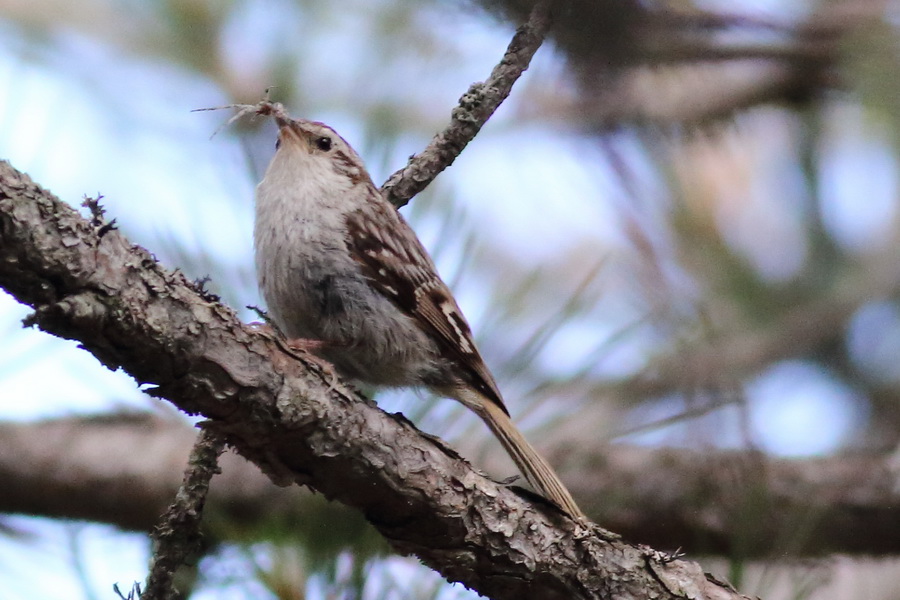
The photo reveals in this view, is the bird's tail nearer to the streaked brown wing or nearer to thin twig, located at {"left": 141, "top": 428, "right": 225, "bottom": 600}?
the streaked brown wing

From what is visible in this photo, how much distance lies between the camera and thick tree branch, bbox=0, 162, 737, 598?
1343 millimetres

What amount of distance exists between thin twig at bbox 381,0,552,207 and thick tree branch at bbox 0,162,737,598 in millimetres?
661

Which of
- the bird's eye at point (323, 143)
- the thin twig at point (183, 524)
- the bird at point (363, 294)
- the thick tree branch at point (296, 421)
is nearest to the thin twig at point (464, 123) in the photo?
the bird at point (363, 294)

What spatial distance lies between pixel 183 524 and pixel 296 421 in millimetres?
262

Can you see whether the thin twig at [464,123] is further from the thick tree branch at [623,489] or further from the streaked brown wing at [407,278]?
the thick tree branch at [623,489]

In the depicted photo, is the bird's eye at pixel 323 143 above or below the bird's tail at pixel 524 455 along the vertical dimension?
above

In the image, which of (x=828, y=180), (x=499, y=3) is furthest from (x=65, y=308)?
(x=828, y=180)

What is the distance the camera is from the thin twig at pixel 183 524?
1.63 m

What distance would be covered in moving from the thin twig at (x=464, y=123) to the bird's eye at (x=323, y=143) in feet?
1.48

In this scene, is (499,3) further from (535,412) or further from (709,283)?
(709,283)

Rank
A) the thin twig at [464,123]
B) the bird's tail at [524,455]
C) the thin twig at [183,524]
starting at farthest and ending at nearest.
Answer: the bird's tail at [524,455], the thin twig at [464,123], the thin twig at [183,524]

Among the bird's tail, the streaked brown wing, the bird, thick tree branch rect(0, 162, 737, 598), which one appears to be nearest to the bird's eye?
the bird

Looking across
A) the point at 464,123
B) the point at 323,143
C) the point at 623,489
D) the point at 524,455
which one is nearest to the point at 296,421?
the point at 524,455

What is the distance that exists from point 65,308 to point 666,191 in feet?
4.38
